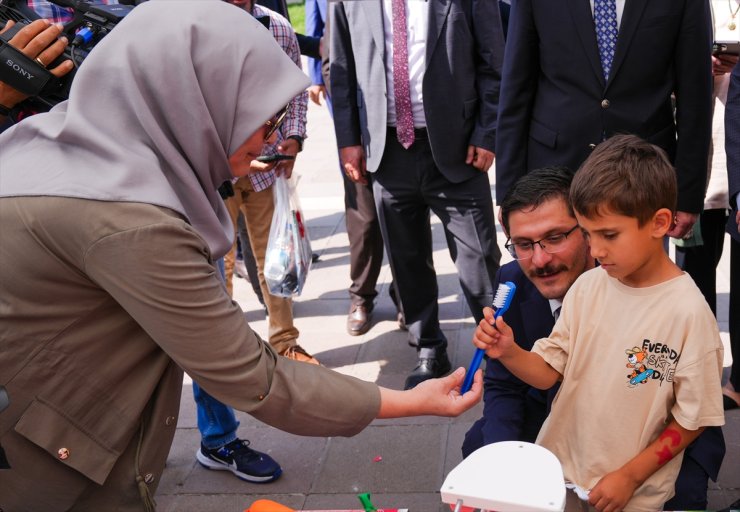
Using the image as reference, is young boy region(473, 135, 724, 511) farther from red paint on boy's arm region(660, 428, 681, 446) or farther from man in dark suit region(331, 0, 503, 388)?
man in dark suit region(331, 0, 503, 388)

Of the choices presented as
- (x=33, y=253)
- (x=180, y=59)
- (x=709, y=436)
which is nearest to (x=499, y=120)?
(x=709, y=436)

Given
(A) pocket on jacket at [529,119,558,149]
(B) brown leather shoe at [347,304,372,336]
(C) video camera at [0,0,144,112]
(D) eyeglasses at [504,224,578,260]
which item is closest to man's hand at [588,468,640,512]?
(D) eyeglasses at [504,224,578,260]

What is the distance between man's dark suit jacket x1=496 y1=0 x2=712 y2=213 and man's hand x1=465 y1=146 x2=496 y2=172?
18.0 inches

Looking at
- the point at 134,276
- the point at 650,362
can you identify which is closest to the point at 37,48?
the point at 134,276

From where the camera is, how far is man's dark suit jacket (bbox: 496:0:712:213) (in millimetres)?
3031

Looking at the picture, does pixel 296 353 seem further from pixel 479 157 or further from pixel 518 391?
pixel 518 391

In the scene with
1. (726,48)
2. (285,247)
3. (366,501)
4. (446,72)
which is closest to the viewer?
(366,501)

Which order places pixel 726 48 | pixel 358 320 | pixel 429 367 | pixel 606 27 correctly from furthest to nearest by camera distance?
pixel 358 320
pixel 429 367
pixel 726 48
pixel 606 27

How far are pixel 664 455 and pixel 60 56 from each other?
6.44ft

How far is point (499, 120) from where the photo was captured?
3367mm

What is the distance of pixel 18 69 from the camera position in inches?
97.3

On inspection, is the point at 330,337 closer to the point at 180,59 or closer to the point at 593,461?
the point at 593,461

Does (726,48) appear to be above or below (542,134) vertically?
above

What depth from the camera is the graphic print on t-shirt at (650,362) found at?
202 centimetres
